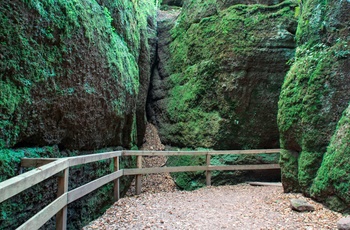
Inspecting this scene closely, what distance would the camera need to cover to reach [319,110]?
5.46 meters

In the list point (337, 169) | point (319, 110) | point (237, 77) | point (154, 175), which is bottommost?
point (154, 175)

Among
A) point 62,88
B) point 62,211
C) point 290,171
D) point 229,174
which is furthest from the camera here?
point 229,174

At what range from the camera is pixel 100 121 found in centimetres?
600

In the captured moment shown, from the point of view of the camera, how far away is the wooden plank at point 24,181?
1.90 m

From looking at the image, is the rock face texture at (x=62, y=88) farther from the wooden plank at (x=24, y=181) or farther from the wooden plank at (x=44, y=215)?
the wooden plank at (x=24, y=181)

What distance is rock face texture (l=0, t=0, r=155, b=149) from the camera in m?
3.42

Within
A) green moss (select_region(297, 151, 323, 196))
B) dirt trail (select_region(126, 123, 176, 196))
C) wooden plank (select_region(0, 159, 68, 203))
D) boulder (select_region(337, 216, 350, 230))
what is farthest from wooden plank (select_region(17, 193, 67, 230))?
green moss (select_region(297, 151, 323, 196))

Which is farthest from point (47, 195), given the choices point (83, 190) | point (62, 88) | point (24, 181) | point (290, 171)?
point (290, 171)

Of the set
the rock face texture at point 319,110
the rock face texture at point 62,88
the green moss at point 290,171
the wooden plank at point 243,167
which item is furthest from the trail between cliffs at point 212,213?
the wooden plank at point 243,167

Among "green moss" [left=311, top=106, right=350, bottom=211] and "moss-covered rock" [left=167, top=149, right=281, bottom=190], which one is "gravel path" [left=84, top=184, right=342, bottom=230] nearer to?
"green moss" [left=311, top=106, right=350, bottom=211]

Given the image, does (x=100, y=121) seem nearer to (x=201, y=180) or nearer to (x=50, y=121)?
(x=50, y=121)

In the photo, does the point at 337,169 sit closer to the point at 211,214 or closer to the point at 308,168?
the point at 308,168

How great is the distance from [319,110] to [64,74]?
5.00m

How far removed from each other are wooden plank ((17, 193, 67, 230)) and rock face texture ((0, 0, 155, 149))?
1025mm
